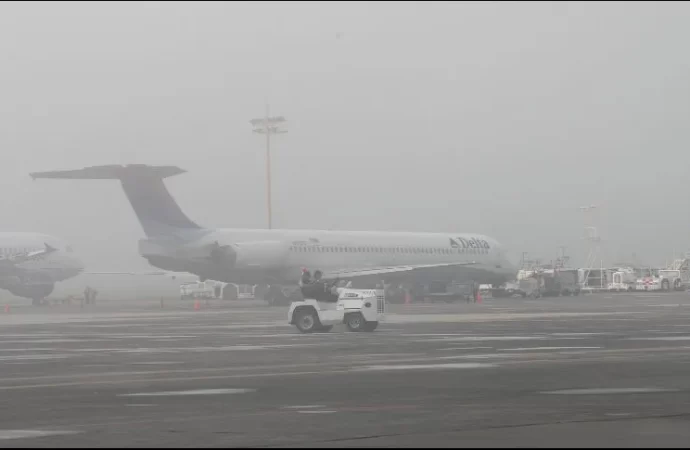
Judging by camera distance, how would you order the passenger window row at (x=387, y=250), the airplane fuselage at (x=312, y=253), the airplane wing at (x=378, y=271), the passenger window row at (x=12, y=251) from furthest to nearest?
1. the passenger window row at (x=12, y=251)
2. the airplane wing at (x=378, y=271)
3. the passenger window row at (x=387, y=250)
4. the airplane fuselage at (x=312, y=253)

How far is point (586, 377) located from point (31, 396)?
29.1 ft

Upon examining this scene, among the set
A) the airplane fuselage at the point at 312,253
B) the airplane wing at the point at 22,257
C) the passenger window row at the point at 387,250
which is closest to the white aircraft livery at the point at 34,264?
the airplane wing at the point at 22,257

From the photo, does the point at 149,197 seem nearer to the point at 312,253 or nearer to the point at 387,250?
the point at 312,253

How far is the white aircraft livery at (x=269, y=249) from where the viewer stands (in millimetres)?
76375

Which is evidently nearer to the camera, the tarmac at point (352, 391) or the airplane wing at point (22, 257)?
the tarmac at point (352, 391)

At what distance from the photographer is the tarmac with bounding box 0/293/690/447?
12.7m

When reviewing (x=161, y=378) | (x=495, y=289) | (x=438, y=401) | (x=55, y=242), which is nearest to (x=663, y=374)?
(x=438, y=401)

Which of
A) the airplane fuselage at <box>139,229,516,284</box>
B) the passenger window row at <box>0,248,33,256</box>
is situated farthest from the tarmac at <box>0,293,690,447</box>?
the passenger window row at <box>0,248,33,256</box>

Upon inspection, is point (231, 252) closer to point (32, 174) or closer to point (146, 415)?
point (32, 174)

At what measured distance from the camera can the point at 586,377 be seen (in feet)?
67.0

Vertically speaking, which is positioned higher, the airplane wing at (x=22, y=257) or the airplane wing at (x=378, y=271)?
the airplane wing at (x=22, y=257)

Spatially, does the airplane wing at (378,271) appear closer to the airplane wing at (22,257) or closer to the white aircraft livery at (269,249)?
the white aircraft livery at (269,249)

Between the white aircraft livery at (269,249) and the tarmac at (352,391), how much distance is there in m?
40.0

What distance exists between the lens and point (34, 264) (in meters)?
88.3
